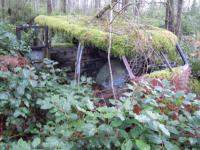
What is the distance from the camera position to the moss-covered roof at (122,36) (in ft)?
16.6

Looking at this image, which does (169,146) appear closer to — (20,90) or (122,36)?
(20,90)

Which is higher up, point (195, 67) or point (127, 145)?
point (127, 145)

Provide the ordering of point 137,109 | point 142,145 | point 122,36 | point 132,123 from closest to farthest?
point 142,145, point 132,123, point 137,109, point 122,36

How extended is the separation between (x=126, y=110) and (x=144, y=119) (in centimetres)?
25

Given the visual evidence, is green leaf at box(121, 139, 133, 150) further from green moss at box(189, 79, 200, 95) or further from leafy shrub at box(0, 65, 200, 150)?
green moss at box(189, 79, 200, 95)

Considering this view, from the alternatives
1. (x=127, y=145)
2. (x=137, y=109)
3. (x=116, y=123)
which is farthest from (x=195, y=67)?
(x=127, y=145)

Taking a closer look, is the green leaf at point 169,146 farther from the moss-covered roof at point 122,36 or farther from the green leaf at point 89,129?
the moss-covered roof at point 122,36

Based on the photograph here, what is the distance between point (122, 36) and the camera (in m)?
5.64

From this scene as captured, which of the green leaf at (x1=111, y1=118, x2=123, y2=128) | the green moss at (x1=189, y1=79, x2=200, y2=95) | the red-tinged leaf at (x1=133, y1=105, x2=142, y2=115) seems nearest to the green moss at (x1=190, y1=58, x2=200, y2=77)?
the green moss at (x1=189, y1=79, x2=200, y2=95)

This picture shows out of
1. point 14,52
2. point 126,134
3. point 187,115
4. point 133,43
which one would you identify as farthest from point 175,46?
point 126,134

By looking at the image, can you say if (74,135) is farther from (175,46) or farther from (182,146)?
(175,46)

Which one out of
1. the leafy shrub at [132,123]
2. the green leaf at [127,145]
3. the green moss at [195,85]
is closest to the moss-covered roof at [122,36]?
the green moss at [195,85]

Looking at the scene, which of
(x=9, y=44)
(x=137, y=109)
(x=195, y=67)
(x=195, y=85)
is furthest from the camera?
(x=195, y=67)

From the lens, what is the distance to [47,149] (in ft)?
8.29
